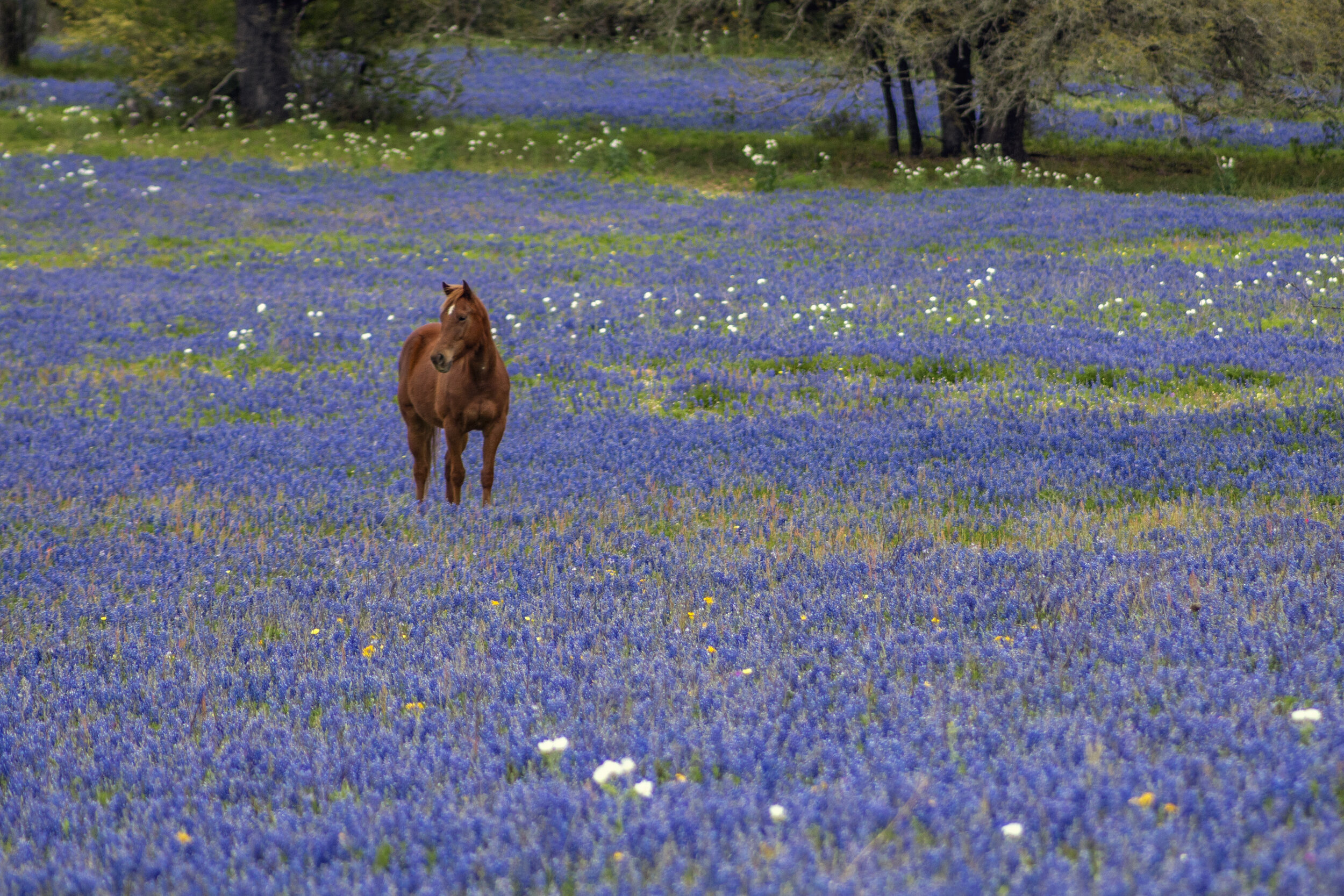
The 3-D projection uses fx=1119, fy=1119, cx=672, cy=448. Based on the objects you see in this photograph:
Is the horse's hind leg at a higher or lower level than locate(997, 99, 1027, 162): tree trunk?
lower

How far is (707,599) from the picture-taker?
18.5 ft

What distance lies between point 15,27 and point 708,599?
65500 mm

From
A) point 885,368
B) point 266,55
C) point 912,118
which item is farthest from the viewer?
point 266,55

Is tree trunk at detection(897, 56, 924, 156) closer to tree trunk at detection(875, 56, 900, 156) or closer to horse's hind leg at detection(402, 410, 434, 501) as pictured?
tree trunk at detection(875, 56, 900, 156)

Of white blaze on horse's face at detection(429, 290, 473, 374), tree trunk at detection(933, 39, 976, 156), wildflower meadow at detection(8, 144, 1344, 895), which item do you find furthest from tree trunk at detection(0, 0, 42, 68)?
white blaze on horse's face at detection(429, 290, 473, 374)

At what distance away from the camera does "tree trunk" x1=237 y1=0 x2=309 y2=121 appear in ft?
113

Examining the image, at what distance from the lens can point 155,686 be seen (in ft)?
15.6

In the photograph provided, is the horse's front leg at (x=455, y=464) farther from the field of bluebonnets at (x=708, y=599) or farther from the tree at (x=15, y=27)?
the tree at (x=15, y=27)

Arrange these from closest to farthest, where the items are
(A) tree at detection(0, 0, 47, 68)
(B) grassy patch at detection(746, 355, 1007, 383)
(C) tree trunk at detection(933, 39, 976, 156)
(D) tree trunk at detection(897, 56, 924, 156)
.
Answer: (B) grassy patch at detection(746, 355, 1007, 383) → (C) tree trunk at detection(933, 39, 976, 156) → (D) tree trunk at detection(897, 56, 924, 156) → (A) tree at detection(0, 0, 47, 68)

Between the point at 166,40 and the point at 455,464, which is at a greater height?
the point at 166,40

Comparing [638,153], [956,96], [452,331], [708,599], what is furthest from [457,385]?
[638,153]

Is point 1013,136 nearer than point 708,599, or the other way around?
point 708,599

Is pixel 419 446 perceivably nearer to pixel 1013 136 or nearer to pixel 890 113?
pixel 1013 136

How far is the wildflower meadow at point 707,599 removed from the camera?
10.1 ft
